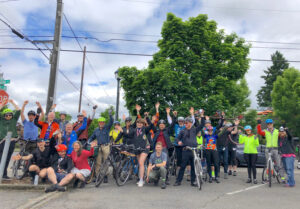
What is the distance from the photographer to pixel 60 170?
6.63m

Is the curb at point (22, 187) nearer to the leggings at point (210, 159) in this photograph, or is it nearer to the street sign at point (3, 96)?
the street sign at point (3, 96)

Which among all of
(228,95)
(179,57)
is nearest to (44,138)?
(179,57)

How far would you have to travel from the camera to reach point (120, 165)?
725 cm

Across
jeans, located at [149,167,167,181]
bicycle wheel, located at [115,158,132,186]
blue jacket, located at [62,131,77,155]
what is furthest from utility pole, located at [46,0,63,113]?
jeans, located at [149,167,167,181]

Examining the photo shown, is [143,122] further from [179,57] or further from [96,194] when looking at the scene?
[179,57]

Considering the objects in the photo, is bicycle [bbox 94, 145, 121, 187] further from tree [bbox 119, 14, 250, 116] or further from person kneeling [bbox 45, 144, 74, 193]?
tree [bbox 119, 14, 250, 116]

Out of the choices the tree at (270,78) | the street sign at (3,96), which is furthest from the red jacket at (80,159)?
the tree at (270,78)

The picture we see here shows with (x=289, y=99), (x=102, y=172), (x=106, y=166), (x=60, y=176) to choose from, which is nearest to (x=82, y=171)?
(x=60, y=176)

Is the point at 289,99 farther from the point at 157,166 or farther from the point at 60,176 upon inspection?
the point at 60,176

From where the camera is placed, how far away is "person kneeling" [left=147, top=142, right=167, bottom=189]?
734cm

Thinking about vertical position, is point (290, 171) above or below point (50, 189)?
above

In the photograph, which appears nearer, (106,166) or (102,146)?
(106,166)

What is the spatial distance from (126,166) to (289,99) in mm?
28116

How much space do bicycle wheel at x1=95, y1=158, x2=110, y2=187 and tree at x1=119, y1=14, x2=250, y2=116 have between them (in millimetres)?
8003
